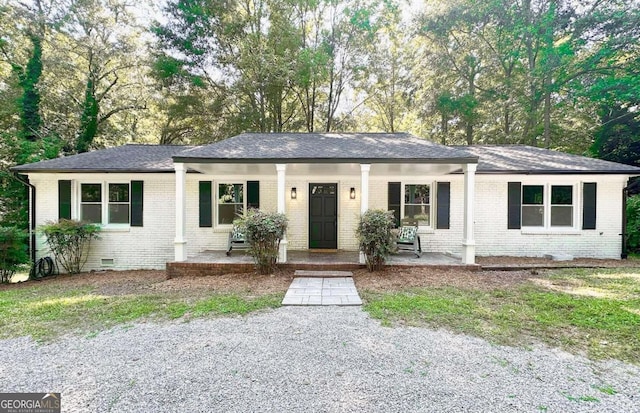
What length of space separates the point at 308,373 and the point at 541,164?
9.36 meters

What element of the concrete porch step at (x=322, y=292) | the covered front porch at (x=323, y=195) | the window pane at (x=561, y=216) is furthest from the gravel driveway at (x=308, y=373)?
the window pane at (x=561, y=216)

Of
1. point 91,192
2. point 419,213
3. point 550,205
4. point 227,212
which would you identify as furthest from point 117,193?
point 550,205

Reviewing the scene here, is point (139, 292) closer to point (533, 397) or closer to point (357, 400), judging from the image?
point (357, 400)

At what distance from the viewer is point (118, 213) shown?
28.2ft

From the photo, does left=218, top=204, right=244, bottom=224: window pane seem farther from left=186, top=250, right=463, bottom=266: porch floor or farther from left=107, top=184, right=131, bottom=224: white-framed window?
left=107, top=184, right=131, bottom=224: white-framed window

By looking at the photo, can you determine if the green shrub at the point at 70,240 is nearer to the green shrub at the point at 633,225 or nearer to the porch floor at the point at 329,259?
the porch floor at the point at 329,259

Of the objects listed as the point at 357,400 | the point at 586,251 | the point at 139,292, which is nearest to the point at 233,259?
the point at 139,292

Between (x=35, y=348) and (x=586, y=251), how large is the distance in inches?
492

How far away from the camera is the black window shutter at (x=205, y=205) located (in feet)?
29.1

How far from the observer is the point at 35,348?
3.31 m

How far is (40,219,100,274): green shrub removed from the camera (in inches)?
304

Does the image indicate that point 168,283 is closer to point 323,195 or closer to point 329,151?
point 329,151

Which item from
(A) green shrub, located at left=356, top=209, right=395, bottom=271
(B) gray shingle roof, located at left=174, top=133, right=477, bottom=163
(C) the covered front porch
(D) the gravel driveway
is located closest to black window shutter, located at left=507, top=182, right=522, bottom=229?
(C) the covered front porch

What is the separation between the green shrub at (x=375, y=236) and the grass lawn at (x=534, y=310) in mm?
953
